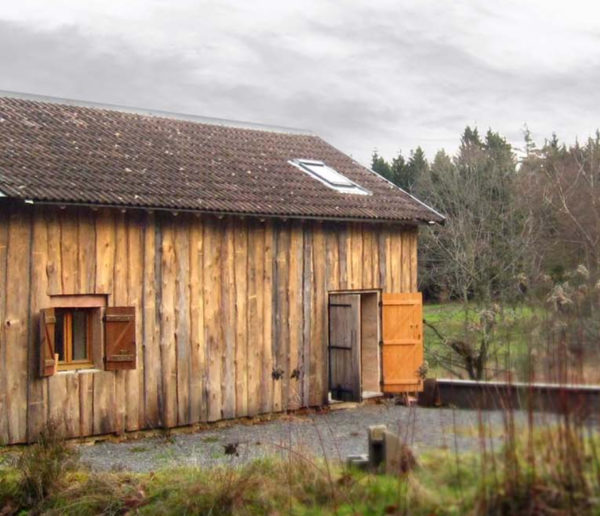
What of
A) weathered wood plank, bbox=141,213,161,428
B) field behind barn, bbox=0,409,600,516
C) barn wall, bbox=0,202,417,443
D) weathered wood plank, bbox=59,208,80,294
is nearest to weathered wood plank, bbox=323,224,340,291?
barn wall, bbox=0,202,417,443

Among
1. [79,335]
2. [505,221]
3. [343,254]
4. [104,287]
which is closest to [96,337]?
[79,335]

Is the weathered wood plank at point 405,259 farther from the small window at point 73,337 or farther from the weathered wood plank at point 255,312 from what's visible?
the small window at point 73,337

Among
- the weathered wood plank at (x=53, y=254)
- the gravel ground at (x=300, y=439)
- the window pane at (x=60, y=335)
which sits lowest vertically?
the gravel ground at (x=300, y=439)

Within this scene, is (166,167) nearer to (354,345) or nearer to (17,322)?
(17,322)

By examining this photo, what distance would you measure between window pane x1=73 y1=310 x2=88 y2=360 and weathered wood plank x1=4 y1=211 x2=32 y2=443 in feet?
3.30

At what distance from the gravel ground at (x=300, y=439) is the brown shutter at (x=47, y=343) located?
1.18 metres

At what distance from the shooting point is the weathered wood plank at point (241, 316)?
1614 centimetres

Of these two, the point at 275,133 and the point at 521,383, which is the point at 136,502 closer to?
the point at 521,383

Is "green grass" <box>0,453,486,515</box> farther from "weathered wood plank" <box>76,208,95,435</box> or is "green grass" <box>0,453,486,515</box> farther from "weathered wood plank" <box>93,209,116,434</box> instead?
"weathered wood plank" <box>93,209,116,434</box>

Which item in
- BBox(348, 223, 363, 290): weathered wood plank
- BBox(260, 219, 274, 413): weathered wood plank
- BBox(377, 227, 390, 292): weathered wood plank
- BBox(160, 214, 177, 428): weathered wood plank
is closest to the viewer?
BBox(160, 214, 177, 428): weathered wood plank

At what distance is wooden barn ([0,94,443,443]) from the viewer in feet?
45.5

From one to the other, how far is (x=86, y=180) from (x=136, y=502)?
670 cm

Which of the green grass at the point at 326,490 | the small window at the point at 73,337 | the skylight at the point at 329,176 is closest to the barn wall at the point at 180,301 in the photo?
the small window at the point at 73,337

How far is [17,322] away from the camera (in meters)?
13.7
